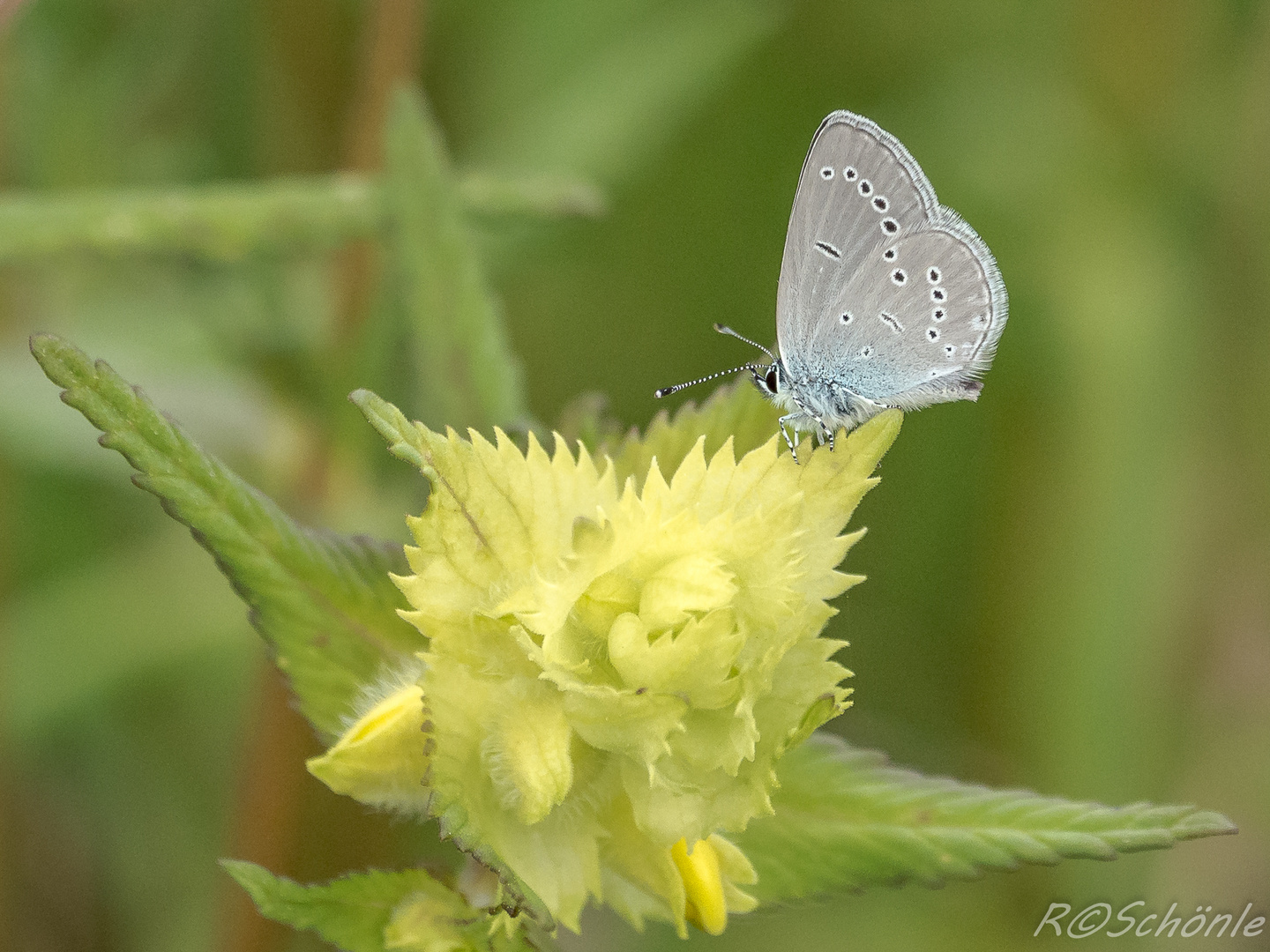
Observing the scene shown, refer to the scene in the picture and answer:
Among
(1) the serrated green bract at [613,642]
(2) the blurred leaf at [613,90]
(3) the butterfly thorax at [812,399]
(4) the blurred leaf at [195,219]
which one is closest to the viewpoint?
(1) the serrated green bract at [613,642]

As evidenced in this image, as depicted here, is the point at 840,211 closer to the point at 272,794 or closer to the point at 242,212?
the point at 242,212

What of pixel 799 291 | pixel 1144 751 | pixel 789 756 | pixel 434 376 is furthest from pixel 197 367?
pixel 1144 751

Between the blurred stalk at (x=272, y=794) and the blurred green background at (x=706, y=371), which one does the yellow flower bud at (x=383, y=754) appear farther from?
the blurred green background at (x=706, y=371)

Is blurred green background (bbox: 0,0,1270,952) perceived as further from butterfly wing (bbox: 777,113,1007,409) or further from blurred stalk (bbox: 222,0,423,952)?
butterfly wing (bbox: 777,113,1007,409)

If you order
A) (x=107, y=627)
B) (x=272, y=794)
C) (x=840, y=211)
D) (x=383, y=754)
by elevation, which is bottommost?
(x=272, y=794)

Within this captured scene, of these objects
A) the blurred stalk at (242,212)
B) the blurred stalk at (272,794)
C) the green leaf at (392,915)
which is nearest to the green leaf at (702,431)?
the green leaf at (392,915)

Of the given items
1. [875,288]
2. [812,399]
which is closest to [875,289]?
[875,288]

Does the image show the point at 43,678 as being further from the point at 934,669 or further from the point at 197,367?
the point at 934,669
